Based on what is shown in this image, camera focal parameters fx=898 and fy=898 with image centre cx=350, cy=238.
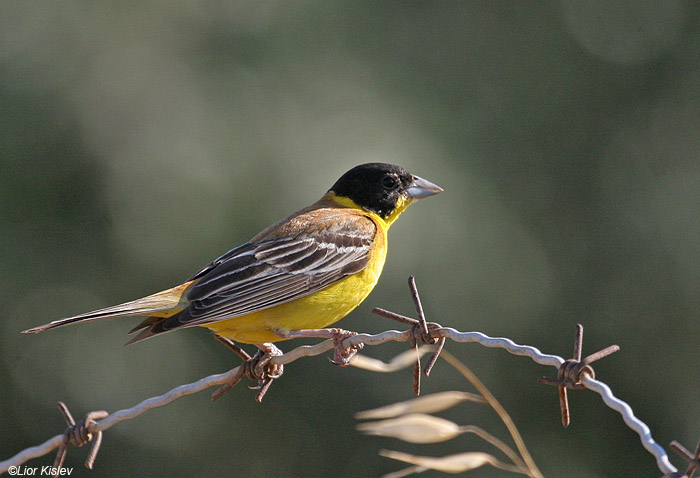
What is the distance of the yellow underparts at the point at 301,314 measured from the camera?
4402mm

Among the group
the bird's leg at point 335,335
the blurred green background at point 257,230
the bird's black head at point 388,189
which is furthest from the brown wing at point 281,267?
the blurred green background at point 257,230

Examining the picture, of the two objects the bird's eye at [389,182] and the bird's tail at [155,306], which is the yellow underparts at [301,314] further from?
the bird's eye at [389,182]

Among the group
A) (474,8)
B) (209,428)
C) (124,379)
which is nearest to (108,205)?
(124,379)

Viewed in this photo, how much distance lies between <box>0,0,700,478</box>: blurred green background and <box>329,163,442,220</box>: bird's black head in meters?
1.21

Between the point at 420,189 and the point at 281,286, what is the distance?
4.64 ft

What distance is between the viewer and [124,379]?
22.8ft

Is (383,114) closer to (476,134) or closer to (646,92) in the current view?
(476,134)

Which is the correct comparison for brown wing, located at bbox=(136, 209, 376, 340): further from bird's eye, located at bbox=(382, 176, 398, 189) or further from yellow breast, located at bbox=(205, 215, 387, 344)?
bird's eye, located at bbox=(382, 176, 398, 189)

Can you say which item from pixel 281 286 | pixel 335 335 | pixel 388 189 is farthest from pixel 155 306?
pixel 388 189

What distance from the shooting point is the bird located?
423 centimetres

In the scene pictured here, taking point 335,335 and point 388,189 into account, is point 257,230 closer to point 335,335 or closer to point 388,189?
point 388,189

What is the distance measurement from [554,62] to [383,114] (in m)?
2.35

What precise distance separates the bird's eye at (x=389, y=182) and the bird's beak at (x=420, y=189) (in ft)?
0.30

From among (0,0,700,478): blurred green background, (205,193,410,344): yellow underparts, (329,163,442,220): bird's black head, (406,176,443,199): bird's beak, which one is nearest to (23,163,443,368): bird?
(205,193,410,344): yellow underparts
